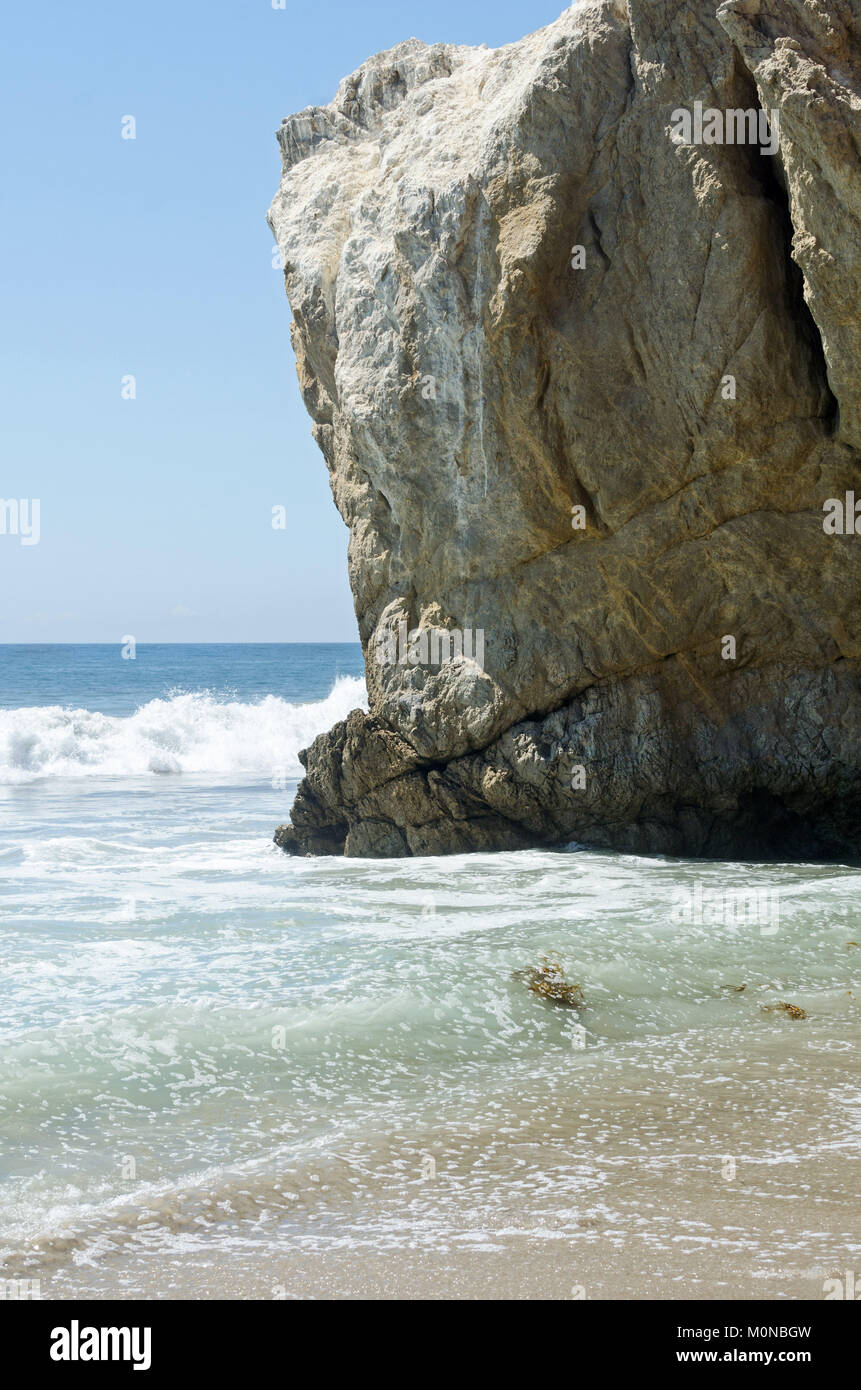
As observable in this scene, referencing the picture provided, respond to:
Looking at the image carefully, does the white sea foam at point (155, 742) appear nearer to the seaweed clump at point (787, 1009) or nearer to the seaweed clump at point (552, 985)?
the seaweed clump at point (552, 985)

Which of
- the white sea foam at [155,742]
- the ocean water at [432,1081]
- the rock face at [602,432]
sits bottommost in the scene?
the ocean water at [432,1081]

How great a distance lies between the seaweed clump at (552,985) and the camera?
282 inches

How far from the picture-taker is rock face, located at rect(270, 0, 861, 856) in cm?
1021

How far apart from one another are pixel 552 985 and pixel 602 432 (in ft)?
18.5

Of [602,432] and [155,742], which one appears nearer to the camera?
[602,432]

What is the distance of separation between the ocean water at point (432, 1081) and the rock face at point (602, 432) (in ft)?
3.51

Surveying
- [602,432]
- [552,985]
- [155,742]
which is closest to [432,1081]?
[552,985]

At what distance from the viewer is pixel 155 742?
28406 millimetres

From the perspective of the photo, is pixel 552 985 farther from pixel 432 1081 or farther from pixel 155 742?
pixel 155 742

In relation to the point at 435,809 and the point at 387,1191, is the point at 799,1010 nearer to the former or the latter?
the point at 387,1191

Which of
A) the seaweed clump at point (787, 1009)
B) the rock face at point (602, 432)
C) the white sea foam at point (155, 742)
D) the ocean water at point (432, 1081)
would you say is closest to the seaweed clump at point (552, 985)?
the ocean water at point (432, 1081)

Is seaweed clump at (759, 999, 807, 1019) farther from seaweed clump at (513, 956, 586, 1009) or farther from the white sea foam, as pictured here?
the white sea foam

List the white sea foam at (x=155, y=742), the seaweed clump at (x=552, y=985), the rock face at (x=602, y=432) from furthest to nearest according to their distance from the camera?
the white sea foam at (x=155, y=742) → the rock face at (x=602, y=432) → the seaweed clump at (x=552, y=985)
